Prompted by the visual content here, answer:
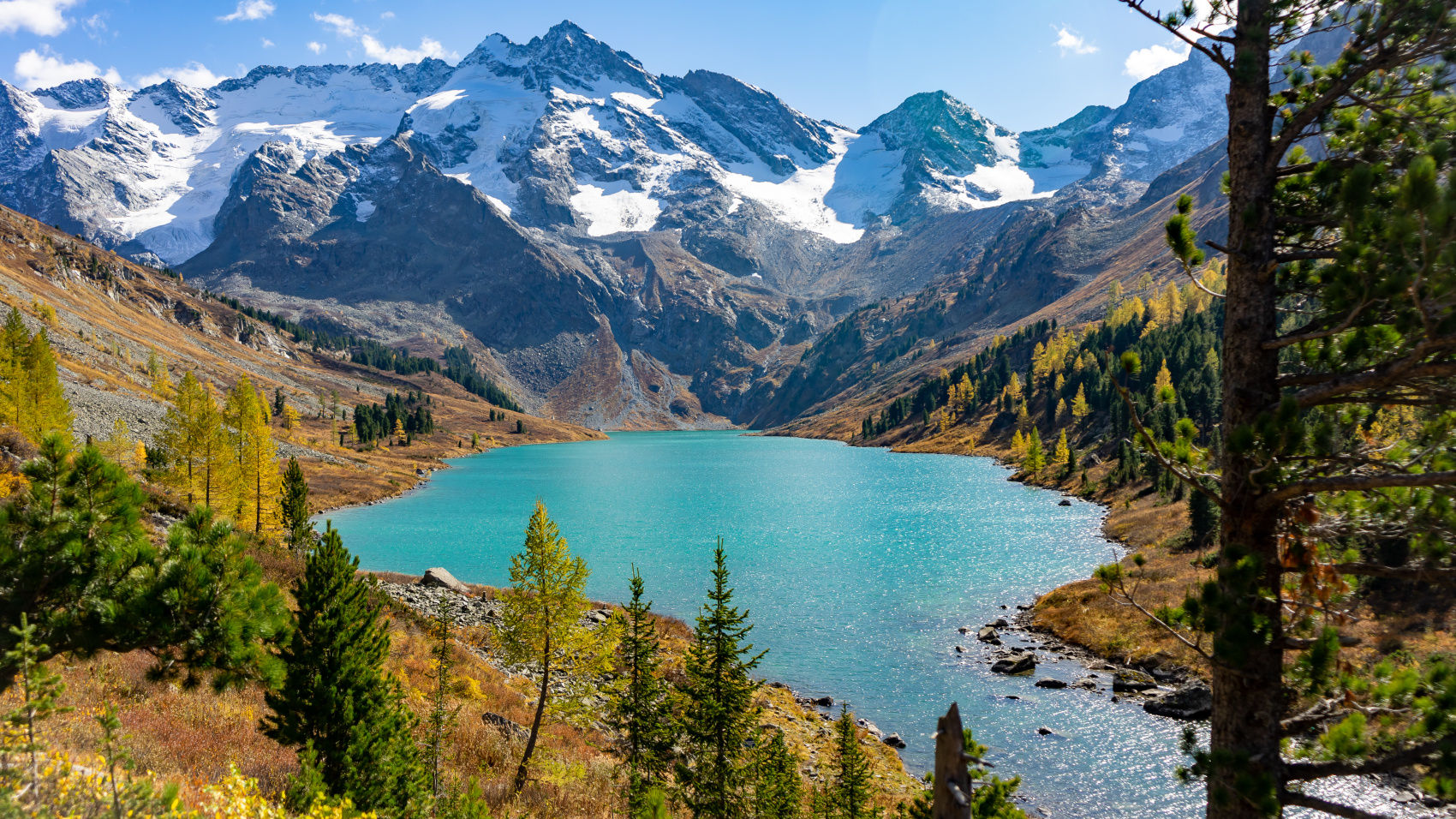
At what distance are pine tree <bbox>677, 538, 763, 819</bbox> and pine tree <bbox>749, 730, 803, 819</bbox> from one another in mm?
497

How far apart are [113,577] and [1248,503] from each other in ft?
47.7

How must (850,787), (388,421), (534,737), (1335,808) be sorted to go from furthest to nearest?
(388,421), (534,737), (850,787), (1335,808)

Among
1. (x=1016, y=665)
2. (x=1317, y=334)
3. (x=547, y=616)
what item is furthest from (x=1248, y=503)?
(x=1016, y=665)

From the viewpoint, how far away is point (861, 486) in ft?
333

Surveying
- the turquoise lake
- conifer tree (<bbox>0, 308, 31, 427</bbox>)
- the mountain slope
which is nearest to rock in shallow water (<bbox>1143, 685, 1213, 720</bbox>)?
the turquoise lake

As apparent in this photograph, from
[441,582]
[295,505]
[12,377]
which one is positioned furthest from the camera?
[441,582]

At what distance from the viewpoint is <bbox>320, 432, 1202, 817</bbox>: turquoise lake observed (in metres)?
25.8

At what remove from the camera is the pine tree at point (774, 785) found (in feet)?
48.3

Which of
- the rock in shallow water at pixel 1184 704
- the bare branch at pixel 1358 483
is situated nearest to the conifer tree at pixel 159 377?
the rock in shallow water at pixel 1184 704

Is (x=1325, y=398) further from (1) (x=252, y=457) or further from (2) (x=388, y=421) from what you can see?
(2) (x=388, y=421)

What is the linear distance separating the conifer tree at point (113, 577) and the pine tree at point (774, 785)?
1071 cm

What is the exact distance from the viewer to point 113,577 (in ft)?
31.4

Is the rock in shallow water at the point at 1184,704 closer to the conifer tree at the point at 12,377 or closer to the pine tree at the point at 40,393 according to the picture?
the pine tree at the point at 40,393

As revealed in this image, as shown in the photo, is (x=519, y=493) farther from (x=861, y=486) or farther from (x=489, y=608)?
(x=489, y=608)
